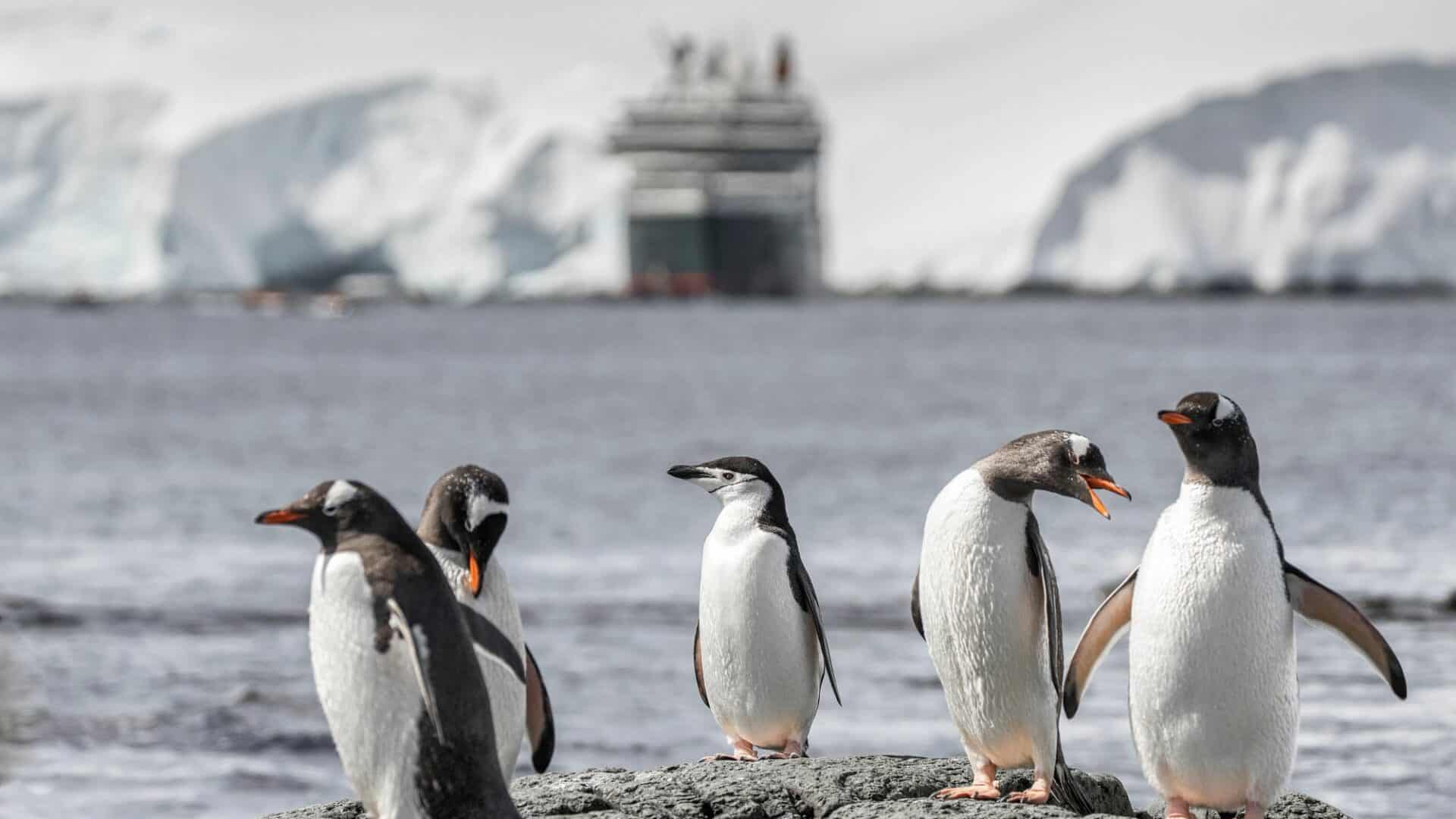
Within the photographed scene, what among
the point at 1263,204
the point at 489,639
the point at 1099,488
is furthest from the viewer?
the point at 1263,204

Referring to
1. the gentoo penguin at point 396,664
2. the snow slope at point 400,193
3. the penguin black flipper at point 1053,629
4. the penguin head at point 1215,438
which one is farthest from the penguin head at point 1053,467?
the snow slope at point 400,193

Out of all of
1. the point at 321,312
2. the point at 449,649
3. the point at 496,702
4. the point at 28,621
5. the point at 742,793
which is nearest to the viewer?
the point at 449,649

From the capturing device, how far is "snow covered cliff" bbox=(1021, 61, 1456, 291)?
350 ft

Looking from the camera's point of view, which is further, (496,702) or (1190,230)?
(1190,230)

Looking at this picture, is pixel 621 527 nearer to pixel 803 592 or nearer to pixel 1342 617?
pixel 803 592

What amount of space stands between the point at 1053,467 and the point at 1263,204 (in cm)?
10566

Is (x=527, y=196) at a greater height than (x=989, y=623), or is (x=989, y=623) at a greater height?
(x=989, y=623)

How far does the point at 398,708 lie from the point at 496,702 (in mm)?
459

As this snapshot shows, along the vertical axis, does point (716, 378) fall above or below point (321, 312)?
above

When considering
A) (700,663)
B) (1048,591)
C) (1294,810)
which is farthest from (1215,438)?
(700,663)

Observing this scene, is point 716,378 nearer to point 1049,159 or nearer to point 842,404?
point 842,404

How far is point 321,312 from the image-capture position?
12525 centimetres

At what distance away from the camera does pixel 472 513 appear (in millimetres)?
5391

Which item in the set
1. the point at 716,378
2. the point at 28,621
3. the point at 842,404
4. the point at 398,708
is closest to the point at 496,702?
the point at 398,708
